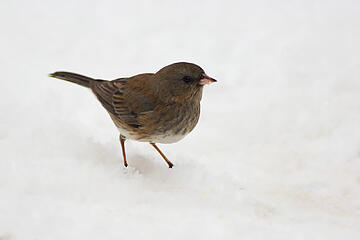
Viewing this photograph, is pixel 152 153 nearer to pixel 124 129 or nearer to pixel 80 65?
pixel 124 129

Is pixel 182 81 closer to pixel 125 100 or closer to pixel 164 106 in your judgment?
pixel 164 106

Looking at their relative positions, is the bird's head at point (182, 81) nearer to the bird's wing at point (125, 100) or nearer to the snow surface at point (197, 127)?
the bird's wing at point (125, 100)

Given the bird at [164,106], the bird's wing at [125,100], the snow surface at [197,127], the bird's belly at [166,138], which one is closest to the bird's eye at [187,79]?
the bird at [164,106]

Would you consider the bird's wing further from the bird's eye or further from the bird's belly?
the bird's eye

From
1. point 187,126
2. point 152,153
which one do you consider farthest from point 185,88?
point 152,153

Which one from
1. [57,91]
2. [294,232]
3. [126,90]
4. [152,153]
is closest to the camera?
[294,232]

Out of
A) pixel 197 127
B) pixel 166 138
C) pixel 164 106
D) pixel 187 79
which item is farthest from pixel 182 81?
pixel 197 127
